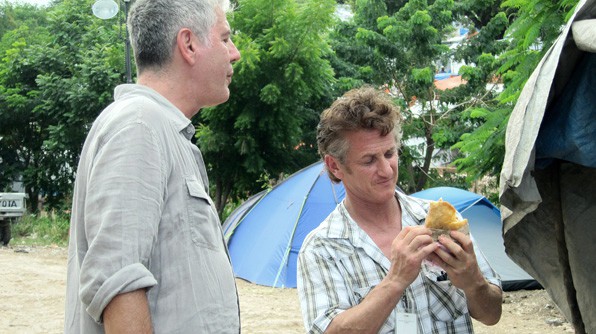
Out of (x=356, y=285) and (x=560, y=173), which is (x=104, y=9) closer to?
(x=356, y=285)

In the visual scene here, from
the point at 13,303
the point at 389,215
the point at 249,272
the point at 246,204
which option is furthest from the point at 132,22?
the point at 246,204

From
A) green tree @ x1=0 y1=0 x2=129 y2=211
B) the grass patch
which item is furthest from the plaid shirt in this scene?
green tree @ x1=0 y1=0 x2=129 y2=211

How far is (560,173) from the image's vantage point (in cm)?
254

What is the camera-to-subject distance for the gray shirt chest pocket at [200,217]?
6.37 feet

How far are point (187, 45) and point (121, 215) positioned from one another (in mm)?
532

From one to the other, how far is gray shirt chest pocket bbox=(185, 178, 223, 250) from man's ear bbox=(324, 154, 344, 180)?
84 centimetres

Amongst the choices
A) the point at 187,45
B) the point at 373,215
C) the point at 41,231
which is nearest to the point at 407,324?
the point at 373,215

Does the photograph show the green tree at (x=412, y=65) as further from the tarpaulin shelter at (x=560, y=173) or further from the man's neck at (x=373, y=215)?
the tarpaulin shelter at (x=560, y=173)

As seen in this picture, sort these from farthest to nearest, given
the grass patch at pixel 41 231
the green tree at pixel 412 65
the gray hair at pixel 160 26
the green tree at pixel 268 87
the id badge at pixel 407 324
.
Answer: the grass patch at pixel 41 231
the green tree at pixel 412 65
the green tree at pixel 268 87
the id badge at pixel 407 324
the gray hair at pixel 160 26

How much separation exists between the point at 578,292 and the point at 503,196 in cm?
58

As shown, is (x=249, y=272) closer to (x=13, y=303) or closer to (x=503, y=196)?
(x=13, y=303)

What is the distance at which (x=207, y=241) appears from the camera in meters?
Result: 1.96

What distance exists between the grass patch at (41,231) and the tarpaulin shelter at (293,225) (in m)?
5.95

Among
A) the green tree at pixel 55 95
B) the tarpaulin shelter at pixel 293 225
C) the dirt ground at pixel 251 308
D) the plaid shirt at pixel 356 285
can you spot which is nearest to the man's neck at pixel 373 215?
the plaid shirt at pixel 356 285
